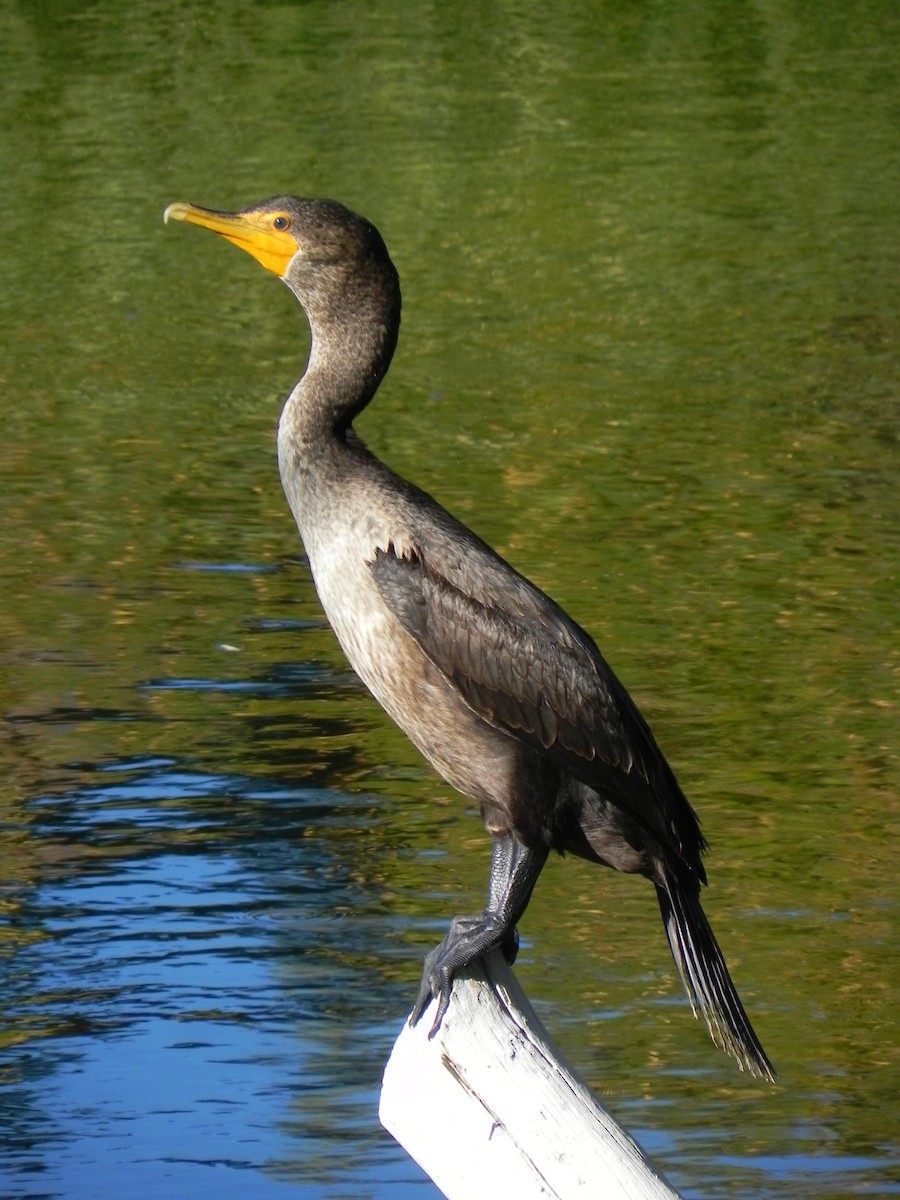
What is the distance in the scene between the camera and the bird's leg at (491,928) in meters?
3.77

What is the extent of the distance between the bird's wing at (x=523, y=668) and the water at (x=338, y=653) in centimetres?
125

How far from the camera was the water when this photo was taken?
5492mm

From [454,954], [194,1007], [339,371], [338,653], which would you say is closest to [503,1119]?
[454,954]

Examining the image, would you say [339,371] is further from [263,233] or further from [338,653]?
[338,653]

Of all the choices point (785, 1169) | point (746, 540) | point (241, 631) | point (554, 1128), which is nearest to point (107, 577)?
point (241, 631)

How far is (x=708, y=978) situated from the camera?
4113 mm

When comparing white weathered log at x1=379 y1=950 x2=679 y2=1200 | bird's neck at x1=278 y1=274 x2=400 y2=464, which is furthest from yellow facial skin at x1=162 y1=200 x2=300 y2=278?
white weathered log at x1=379 y1=950 x2=679 y2=1200

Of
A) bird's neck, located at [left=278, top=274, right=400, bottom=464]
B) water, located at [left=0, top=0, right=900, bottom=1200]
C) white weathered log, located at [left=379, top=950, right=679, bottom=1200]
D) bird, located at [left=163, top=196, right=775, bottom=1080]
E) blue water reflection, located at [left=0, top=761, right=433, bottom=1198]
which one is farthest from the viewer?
water, located at [left=0, top=0, right=900, bottom=1200]

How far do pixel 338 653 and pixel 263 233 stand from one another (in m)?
3.81

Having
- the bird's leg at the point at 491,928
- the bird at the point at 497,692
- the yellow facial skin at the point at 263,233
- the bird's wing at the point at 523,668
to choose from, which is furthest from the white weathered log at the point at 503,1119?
the yellow facial skin at the point at 263,233

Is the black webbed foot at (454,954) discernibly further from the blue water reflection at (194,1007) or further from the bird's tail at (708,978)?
the blue water reflection at (194,1007)

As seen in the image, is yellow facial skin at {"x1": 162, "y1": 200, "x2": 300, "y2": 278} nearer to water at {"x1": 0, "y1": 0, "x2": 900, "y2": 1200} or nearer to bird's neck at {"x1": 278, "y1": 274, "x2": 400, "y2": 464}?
bird's neck at {"x1": 278, "y1": 274, "x2": 400, "y2": 464}

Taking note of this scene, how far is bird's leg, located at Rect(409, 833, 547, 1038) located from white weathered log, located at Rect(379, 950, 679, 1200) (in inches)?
2.7

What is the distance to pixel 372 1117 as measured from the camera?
17.4 feet
